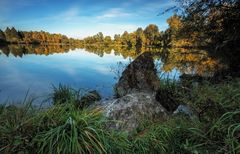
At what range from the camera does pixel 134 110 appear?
5750 millimetres

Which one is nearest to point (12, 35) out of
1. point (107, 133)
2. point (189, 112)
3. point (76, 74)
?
point (76, 74)

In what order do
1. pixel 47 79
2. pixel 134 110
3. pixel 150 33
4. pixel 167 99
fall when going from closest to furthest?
pixel 134 110 → pixel 167 99 → pixel 47 79 → pixel 150 33

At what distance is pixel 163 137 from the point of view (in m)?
3.36

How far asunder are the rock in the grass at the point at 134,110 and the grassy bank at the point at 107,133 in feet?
5.95

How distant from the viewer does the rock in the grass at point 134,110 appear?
543 centimetres

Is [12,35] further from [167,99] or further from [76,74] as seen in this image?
[167,99]

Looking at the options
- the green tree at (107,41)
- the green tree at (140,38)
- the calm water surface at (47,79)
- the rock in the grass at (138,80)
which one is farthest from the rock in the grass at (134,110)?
the green tree at (107,41)

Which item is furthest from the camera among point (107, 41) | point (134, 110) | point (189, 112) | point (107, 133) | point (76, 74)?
point (107, 41)

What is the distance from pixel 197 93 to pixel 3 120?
8.44 feet

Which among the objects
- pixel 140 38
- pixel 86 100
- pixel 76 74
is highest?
pixel 86 100

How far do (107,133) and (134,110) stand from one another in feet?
8.86

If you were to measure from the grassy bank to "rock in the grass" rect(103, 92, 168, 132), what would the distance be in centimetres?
181

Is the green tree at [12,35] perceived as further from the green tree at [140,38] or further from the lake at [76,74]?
the lake at [76,74]

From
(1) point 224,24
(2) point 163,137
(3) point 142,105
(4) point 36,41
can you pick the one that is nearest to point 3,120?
(2) point 163,137
